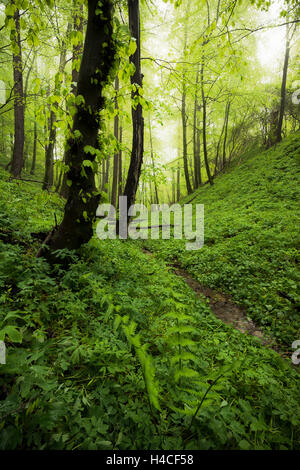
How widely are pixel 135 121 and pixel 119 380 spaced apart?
4.31 m

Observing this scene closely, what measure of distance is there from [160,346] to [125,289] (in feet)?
3.57

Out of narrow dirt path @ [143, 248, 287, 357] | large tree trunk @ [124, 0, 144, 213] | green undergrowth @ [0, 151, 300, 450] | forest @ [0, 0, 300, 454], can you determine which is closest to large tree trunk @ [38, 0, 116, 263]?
forest @ [0, 0, 300, 454]

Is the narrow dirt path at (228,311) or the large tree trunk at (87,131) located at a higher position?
the large tree trunk at (87,131)

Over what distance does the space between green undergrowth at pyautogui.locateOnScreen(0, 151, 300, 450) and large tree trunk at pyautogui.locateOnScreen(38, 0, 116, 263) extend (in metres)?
0.51

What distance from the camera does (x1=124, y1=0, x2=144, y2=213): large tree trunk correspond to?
11.0ft

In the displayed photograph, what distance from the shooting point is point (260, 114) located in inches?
575

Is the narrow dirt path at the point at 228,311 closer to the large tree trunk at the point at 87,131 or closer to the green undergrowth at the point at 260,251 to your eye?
the green undergrowth at the point at 260,251

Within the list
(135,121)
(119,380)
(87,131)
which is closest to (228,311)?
(119,380)

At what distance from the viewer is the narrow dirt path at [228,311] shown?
3.15 m

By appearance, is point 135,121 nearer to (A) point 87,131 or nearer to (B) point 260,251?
(A) point 87,131

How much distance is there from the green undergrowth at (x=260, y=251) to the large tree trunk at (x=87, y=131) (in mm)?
3054

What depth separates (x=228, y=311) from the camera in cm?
369

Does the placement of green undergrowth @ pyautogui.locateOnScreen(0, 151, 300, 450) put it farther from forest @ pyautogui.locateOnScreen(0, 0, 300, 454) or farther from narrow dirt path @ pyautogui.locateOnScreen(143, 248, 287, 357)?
narrow dirt path @ pyautogui.locateOnScreen(143, 248, 287, 357)

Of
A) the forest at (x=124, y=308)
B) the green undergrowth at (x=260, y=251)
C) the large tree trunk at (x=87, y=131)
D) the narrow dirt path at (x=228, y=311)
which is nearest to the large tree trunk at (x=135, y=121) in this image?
the forest at (x=124, y=308)
